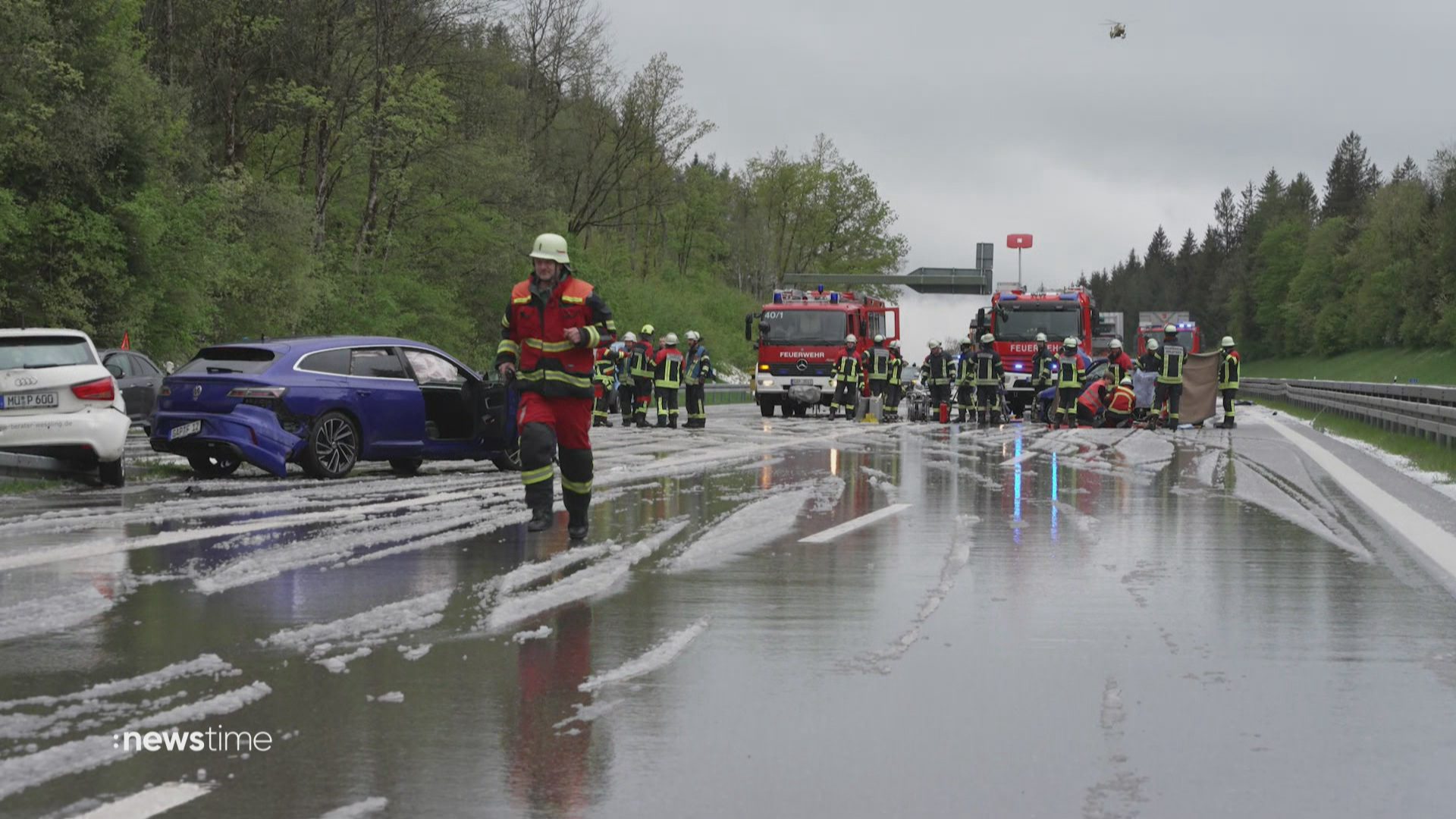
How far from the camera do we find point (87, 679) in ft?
21.1

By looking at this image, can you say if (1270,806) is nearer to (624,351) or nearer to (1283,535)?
(1283,535)

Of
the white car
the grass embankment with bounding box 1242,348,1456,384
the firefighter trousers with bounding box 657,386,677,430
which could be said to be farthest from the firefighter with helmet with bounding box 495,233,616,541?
the grass embankment with bounding box 1242,348,1456,384

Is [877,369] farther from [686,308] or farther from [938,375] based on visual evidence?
[686,308]

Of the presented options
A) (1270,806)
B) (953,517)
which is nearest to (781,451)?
(953,517)

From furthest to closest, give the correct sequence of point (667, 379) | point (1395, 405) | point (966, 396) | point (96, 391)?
1. point (966, 396)
2. point (667, 379)
3. point (1395, 405)
4. point (96, 391)

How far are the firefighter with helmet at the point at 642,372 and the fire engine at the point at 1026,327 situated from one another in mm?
10278

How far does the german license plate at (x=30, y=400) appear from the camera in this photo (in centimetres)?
1511

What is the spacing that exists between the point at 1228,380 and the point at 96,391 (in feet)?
75.8

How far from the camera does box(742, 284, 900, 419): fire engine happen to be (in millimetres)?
41875

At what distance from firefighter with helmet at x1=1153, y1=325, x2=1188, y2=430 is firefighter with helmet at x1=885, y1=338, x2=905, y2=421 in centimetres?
813

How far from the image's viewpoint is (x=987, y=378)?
113ft

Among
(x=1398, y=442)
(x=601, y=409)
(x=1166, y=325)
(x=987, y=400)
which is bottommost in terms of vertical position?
(x=1398, y=442)

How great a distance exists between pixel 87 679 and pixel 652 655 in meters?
2.19

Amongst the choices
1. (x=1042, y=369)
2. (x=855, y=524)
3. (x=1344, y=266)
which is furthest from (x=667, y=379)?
(x=1344, y=266)
